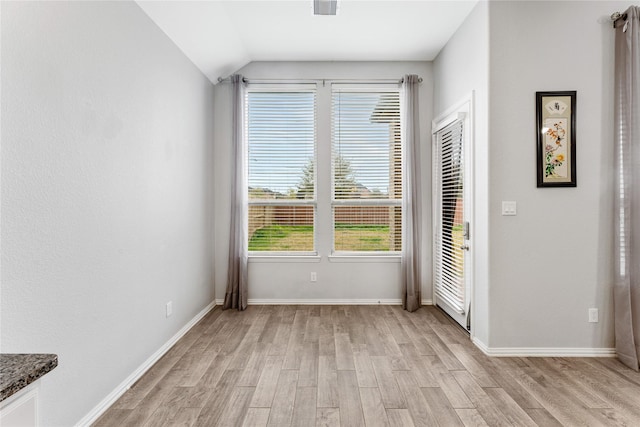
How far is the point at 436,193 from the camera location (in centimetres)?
415

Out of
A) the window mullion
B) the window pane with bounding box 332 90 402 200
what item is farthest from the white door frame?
the window mullion

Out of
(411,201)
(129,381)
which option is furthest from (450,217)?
(129,381)

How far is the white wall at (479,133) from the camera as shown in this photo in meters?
2.88

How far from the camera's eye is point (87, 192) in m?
1.98

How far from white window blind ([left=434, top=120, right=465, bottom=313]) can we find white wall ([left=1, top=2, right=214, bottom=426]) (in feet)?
8.90

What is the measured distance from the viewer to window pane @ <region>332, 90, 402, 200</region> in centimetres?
436

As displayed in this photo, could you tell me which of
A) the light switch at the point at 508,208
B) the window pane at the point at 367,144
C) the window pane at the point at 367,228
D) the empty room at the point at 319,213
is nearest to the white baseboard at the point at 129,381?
the empty room at the point at 319,213

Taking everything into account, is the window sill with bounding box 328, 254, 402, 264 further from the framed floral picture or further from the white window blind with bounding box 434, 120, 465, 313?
the framed floral picture

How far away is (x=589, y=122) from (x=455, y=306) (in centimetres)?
199

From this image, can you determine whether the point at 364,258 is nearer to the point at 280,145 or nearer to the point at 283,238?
the point at 283,238

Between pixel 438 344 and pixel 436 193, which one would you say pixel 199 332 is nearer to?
pixel 438 344

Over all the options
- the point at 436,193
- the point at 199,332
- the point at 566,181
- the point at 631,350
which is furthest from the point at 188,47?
the point at 631,350

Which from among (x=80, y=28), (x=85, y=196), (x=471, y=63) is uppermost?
(x=471, y=63)

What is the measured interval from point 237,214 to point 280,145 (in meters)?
1.01
